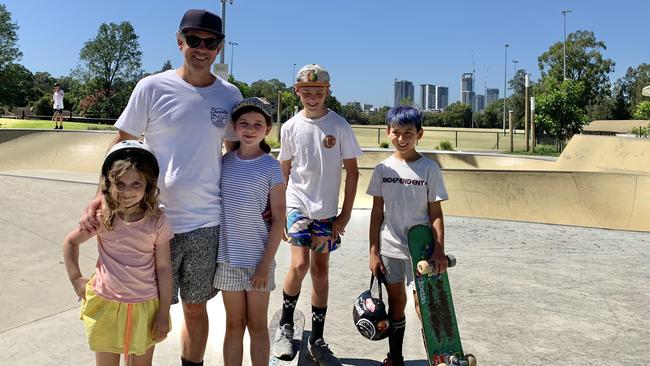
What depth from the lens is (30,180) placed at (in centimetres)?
938

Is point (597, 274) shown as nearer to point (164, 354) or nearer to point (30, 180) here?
point (164, 354)

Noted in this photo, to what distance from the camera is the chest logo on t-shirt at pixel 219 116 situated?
2291 mm

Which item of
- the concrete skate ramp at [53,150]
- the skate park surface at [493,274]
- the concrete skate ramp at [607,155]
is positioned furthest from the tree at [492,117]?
the skate park surface at [493,274]

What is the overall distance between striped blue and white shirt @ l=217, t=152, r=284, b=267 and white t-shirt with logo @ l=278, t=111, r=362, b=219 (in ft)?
2.13

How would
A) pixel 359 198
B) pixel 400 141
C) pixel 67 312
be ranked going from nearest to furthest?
1. pixel 400 141
2. pixel 67 312
3. pixel 359 198

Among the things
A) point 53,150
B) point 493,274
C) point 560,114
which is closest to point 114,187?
point 493,274

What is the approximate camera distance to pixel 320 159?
9.78 feet

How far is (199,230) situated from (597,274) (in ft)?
14.5

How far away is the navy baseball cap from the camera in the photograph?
2.23 m

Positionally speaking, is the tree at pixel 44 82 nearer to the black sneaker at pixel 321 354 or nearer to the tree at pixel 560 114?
the tree at pixel 560 114

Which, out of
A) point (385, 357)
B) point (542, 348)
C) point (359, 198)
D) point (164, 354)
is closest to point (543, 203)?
point (359, 198)

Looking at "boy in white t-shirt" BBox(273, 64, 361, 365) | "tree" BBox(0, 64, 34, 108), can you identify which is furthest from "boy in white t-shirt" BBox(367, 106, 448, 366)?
"tree" BBox(0, 64, 34, 108)

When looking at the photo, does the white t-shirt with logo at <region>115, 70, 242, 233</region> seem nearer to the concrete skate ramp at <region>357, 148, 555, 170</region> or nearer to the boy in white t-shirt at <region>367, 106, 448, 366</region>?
the boy in white t-shirt at <region>367, 106, 448, 366</region>

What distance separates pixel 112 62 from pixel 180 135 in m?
62.2
